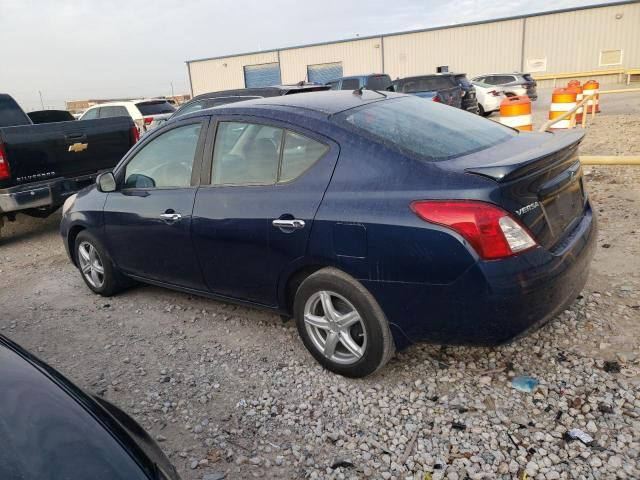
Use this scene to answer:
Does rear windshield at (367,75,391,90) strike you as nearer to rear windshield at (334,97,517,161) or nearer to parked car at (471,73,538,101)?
parked car at (471,73,538,101)

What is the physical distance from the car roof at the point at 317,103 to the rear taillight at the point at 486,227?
43.0 inches

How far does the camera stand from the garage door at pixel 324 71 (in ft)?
127

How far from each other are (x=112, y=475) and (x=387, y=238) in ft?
5.31

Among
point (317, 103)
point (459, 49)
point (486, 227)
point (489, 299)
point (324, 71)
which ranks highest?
point (459, 49)

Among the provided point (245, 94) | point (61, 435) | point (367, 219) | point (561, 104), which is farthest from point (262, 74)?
point (61, 435)

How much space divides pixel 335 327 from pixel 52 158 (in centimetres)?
517

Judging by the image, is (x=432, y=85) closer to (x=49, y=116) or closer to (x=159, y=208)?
(x=49, y=116)

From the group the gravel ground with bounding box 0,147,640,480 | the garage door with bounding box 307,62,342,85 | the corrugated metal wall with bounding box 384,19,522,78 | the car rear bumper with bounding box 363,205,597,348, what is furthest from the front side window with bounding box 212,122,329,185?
the garage door with bounding box 307,62,342,85

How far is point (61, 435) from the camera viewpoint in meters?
1.63

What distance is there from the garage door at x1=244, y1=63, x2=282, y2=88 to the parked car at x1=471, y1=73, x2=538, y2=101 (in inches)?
850

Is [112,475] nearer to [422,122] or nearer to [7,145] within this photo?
[422,122]

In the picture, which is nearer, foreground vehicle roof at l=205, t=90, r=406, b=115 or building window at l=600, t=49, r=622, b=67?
foreground vehicle roof at l=205, t=90, r=406, b=115

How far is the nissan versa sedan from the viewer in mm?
2490

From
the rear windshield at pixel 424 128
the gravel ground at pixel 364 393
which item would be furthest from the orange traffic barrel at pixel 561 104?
the rear windshield at pixel 424 128
